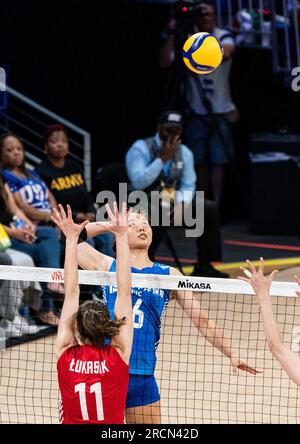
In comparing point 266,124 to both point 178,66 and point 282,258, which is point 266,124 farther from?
point 282,258

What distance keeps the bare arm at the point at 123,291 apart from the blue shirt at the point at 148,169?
5.47 meters

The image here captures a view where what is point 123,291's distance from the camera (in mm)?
6152

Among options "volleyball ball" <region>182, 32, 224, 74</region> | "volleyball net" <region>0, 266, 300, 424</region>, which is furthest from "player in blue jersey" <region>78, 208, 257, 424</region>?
"volleyball ball" <region>182, 32, 224, 74</region>

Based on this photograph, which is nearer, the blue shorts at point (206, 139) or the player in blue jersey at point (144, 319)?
the player in blue jersey at point (144, 319)

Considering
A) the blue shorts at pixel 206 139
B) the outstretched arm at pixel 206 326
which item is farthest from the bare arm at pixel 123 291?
the blue shorts at pixel 206 139

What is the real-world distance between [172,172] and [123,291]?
591cm

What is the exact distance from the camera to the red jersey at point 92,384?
18.8ft

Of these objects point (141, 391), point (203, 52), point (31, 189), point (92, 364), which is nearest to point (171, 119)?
point (31, 189)

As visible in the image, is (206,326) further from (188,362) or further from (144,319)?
(188,362)

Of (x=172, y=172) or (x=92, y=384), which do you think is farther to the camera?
(x=172, y=172)

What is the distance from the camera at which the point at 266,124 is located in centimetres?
1611

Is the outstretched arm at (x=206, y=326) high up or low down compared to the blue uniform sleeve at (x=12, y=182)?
down

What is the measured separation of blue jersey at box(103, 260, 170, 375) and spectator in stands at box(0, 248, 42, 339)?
131 inches

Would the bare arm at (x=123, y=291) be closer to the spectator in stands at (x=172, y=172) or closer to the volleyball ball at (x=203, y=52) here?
the volleyball ball at (x=203, y=52)
